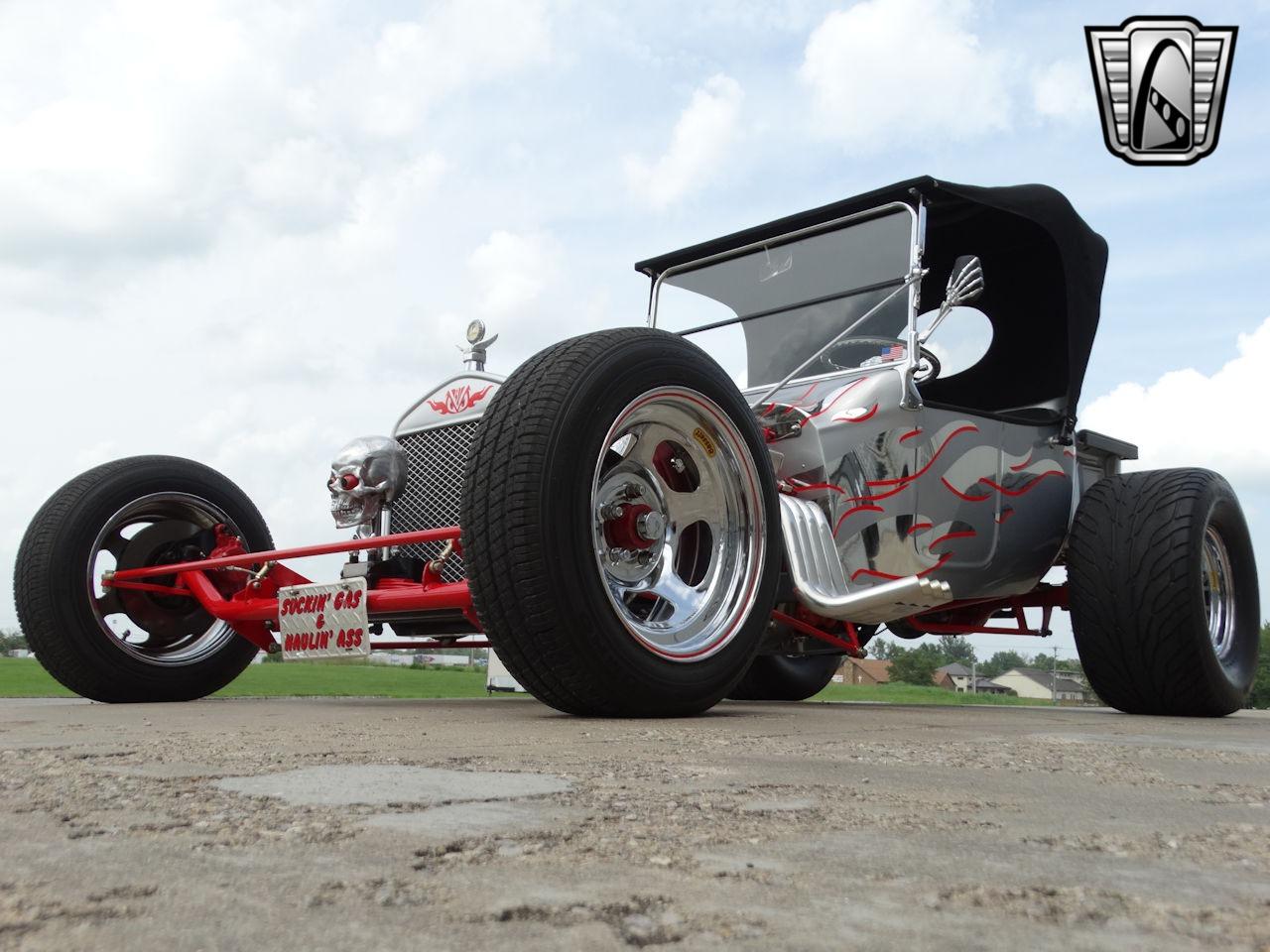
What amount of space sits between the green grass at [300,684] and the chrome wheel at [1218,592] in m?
3.69

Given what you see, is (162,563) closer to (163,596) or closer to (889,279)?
(163,596)

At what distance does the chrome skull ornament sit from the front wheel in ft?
5.38

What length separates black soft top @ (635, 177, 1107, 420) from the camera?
541cm

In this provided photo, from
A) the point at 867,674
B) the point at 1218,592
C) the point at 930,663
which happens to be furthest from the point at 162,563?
the point at 930,663

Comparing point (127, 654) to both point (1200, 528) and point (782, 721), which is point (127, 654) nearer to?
point (782, 721)

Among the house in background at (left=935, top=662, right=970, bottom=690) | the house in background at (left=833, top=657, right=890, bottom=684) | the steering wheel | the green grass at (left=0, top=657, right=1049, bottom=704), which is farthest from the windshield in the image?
the house in background at (left=935, top=662, right=970, bottom=690)

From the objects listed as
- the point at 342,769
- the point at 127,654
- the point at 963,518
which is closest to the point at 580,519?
the point at 342,769

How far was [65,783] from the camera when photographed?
162cm

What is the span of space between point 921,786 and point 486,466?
158 cm

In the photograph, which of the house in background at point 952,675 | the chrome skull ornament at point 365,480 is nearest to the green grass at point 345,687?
the chrome skull ornament at point 365,480

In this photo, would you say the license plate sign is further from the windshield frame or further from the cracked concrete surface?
the windshield frame

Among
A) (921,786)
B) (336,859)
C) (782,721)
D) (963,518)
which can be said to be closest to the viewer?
(336,859)

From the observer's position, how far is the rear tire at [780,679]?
679 cm

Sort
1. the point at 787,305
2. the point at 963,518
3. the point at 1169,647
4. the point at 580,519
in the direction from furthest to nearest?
1. the point at 787,305
2. the point at 963,518
3. the point at 1169,647
4. the point at 580,519
